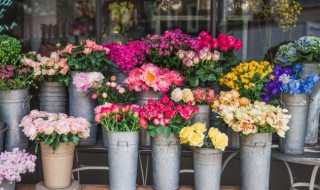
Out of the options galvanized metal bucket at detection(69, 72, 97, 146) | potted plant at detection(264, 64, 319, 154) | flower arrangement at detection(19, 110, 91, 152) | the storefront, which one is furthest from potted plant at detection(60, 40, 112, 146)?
potted plant at detection(264, 64, 319, 154)

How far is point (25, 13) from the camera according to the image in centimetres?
625

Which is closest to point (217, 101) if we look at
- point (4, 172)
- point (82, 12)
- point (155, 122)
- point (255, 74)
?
point (255, 74)

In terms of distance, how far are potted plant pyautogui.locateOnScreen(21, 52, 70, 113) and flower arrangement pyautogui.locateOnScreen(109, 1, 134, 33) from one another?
297 centimetres

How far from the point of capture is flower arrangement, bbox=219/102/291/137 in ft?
6.06

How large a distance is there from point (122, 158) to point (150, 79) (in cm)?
40

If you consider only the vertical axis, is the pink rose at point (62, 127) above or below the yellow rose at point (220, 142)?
above

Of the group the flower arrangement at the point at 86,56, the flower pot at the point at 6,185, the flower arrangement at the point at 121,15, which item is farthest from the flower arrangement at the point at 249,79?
the flower arrangement at the point at 121,15

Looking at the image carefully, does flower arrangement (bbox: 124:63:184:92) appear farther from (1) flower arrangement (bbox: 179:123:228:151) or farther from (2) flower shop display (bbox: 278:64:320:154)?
(2) flower shop display (bbox: 278:64:320:154)

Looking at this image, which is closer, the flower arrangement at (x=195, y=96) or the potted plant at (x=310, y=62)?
the flower arrangement at (x=195, y=96)

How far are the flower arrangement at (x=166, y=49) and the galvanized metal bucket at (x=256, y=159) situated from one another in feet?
1.99

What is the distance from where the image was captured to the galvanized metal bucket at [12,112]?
83.7 inches

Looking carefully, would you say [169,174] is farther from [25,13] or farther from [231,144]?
[25,13]

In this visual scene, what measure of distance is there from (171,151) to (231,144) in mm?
488

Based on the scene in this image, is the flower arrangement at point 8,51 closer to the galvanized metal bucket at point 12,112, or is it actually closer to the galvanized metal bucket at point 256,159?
the galvanized metal bucket at point 12,112
